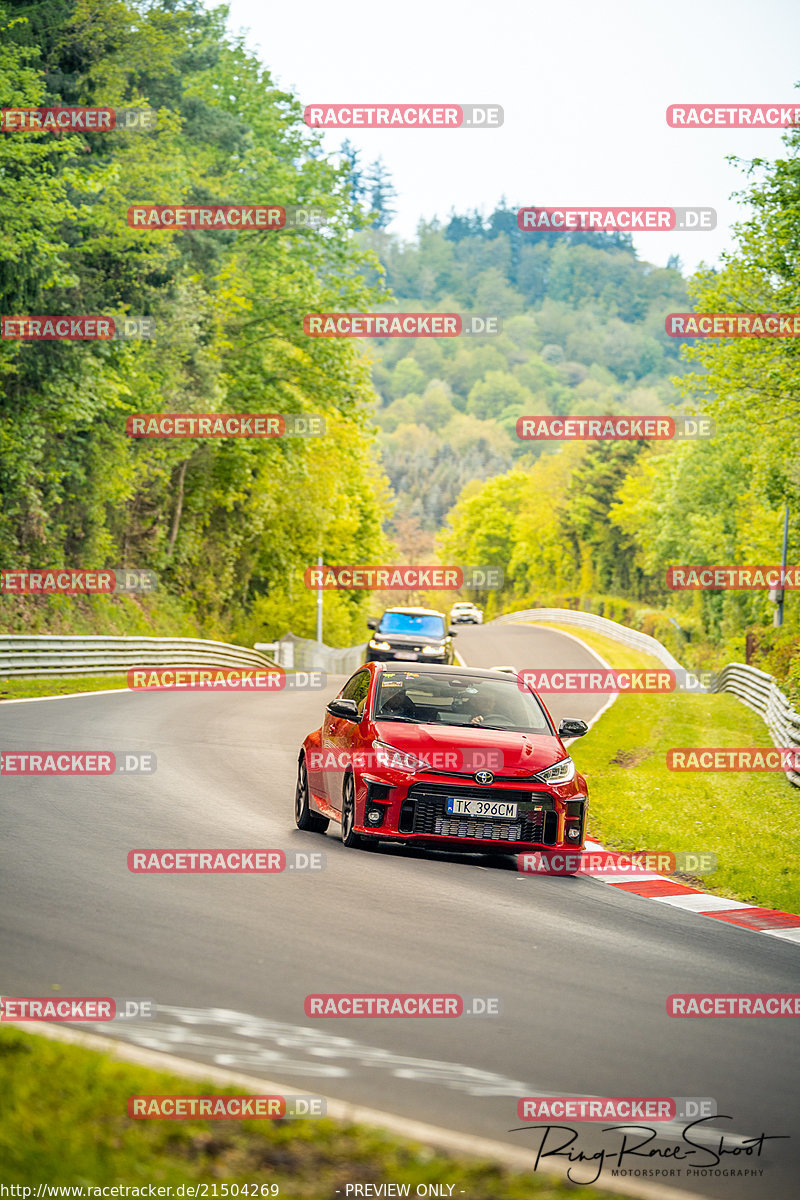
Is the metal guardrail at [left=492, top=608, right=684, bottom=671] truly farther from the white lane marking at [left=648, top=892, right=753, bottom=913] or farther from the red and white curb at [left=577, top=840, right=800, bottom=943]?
the white lane marking at [left=648, top=892, right=753, bottom=913]

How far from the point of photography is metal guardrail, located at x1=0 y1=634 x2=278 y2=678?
92.8ft

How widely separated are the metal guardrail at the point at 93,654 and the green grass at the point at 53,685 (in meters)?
0.27

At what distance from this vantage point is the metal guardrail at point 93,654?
28281 mm

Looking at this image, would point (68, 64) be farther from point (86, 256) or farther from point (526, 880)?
point (526, 880)

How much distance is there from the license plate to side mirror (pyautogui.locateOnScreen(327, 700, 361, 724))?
4.17 feet

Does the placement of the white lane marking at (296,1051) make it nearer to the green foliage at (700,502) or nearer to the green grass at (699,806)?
the green grass at (699,806)

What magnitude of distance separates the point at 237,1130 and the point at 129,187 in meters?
31.3

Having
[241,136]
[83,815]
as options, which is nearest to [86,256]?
[241,136]

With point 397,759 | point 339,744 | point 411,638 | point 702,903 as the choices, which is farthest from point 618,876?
point 411,638

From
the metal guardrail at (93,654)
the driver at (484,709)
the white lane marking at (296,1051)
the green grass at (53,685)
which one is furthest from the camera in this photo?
the metal guardrail at (93,654)

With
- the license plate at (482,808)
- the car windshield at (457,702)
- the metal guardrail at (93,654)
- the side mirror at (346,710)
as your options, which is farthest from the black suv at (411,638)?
the license plate at (482,808)

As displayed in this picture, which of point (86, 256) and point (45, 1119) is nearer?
point (45, 1119)

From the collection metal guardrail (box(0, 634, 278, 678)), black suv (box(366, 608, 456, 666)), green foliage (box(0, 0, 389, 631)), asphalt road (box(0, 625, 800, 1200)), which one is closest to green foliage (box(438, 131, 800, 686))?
black suv (box(366, 608, 456, 666))

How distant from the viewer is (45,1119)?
4188 millimetres
